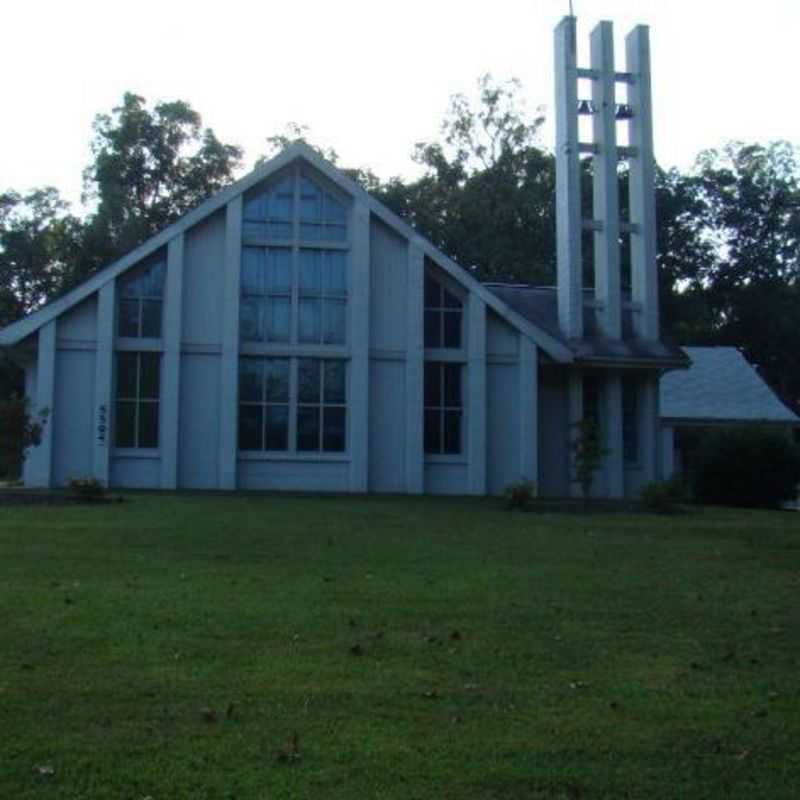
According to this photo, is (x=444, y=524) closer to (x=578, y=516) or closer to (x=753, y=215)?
(x=578, y=516)

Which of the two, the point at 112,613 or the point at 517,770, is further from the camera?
the point at 112,613

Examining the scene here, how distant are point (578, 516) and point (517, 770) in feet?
53.7

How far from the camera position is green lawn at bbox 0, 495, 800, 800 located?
5.21 metres

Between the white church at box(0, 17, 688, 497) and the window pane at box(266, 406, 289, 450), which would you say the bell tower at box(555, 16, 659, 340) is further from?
the window pane at box(266, 406, 289, 450)

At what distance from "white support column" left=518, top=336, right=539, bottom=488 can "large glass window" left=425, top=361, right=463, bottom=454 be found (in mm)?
1576

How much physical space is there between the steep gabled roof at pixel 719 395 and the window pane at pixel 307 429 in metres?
12.5

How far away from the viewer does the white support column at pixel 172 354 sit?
28.8m

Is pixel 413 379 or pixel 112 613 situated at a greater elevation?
pixel 413 379

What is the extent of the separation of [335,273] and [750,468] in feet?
37.0

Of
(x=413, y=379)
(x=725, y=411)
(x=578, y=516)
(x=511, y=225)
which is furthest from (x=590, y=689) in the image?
(x=511, y=225)

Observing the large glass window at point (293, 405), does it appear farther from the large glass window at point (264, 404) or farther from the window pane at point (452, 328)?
the window pane at point (452, 328)

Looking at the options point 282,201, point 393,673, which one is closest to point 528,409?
point 282,201

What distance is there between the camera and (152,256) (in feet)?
95.8

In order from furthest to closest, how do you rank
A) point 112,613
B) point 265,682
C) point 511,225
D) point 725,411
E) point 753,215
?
point 753,215 < point 511,225 < point 725,411 < point 112,613 < point 265,682
